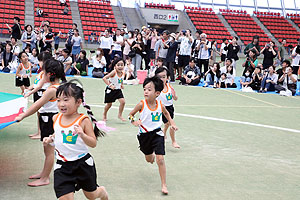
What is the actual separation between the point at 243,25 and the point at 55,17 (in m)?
16.7

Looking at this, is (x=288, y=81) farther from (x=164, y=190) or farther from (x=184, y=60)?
(x=164, y=190)

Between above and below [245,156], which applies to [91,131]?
above

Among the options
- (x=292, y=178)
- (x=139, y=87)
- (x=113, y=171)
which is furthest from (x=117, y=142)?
(x=139, y=87)

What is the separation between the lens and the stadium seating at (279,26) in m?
31.9

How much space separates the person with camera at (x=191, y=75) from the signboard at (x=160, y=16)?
693 inches

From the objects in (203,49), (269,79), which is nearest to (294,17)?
(203,49)

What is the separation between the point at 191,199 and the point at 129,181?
0.79 metres

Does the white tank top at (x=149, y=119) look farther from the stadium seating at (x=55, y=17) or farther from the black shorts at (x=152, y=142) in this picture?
the stadium seating at (x=55, y=17)

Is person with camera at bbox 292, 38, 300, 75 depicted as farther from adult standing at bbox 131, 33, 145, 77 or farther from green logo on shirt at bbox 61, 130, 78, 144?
green logo on shirt at bbox 61, 130, 78, 144

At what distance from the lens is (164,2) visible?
31891 mm

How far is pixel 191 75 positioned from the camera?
43.2ft

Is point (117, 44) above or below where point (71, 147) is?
above

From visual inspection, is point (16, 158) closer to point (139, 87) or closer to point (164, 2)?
point (139, 87)

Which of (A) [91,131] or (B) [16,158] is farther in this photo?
(B) [16,158]
